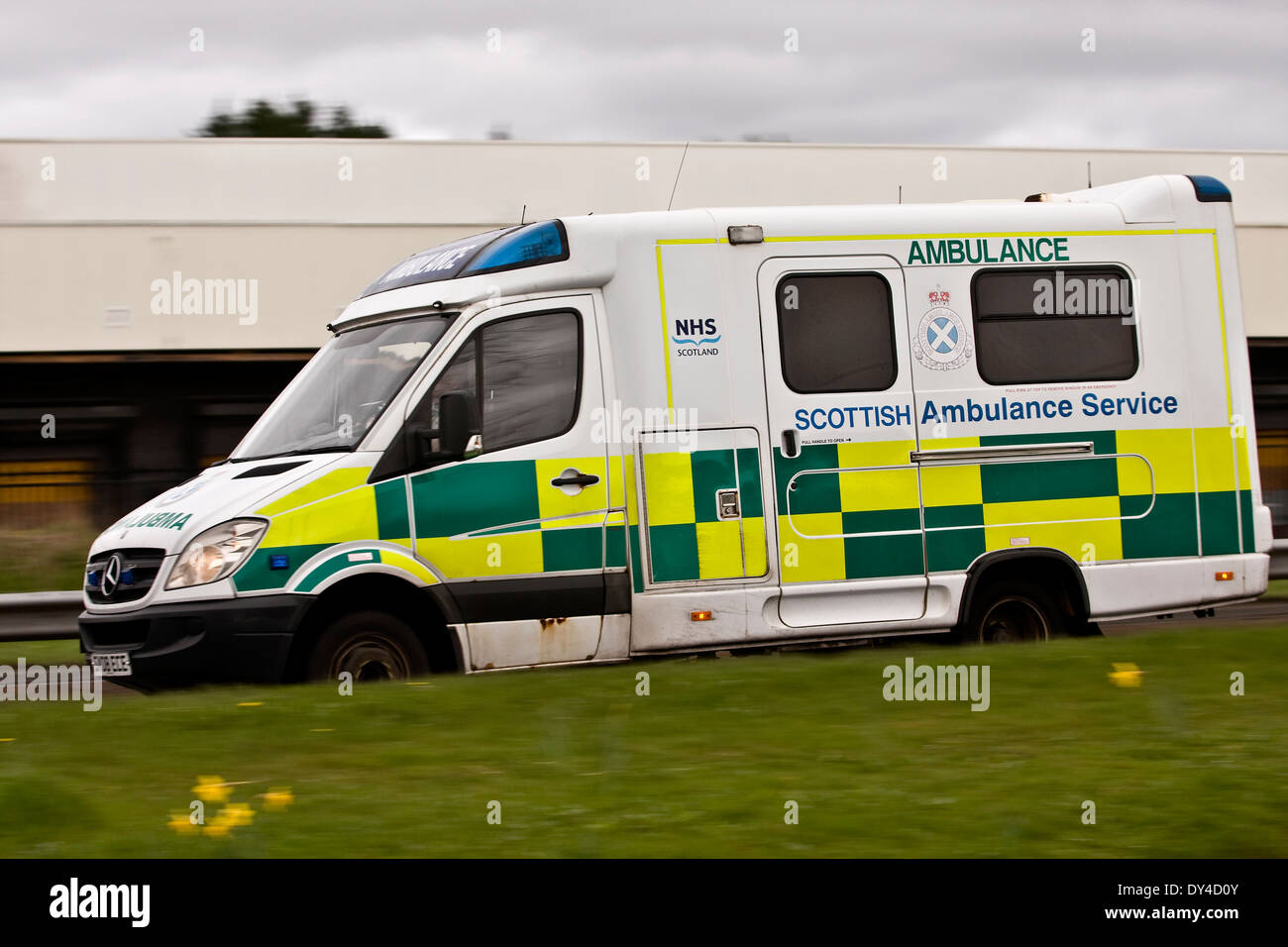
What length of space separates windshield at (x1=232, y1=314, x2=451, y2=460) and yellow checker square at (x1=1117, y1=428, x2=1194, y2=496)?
377 cm

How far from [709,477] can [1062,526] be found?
202 cm

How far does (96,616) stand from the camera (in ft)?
23.7

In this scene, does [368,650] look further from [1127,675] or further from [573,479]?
[1127,675]

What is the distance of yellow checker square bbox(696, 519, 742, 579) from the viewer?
7.78m

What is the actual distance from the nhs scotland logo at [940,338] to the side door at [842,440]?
0.10 m

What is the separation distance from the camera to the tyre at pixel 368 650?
7082mm

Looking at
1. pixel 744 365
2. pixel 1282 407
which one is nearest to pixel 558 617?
pixel 744 365

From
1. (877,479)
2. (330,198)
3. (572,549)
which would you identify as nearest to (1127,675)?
(877,479)

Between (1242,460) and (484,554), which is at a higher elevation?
(1242,460)

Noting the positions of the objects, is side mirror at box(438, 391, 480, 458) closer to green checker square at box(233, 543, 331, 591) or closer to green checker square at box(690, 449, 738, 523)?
green checker square at box(233, 543, 331, 591)

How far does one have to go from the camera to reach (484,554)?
7363 millimetres

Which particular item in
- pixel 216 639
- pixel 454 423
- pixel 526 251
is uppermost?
pixel 526 251

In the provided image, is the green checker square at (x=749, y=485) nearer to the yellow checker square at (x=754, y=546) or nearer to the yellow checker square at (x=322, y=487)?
the yellow checker square at (x=754, y=546)
